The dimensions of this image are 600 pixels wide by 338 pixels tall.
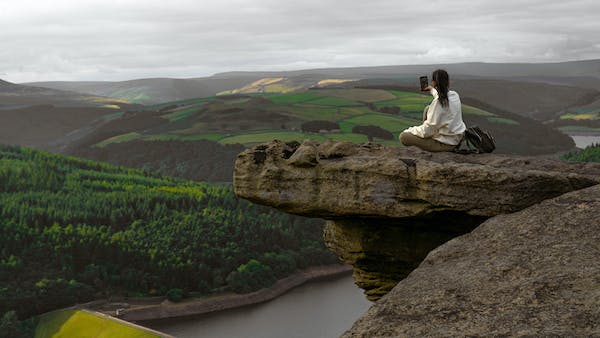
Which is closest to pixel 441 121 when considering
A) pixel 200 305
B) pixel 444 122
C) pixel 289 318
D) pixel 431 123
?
pixel 444 122

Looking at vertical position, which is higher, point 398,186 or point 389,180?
point 389,180

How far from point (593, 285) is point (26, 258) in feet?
371

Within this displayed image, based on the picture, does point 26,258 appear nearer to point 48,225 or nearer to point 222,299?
point 48,225

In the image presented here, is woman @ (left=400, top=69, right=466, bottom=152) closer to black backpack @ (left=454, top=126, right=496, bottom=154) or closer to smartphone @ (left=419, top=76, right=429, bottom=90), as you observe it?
smartphone @ (left=419, top=76, right=429, bottom=90)

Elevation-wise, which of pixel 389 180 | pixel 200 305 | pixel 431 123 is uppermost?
pixel 431 123

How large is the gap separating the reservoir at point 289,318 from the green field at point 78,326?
24.5 ft

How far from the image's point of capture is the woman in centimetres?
1562

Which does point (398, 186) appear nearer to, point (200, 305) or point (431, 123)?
point (431, 123)

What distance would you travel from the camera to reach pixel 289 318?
291ft

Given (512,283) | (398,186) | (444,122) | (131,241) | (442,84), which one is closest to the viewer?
(512,283)

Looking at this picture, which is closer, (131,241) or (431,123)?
(431,123)

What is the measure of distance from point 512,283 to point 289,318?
8089 cm

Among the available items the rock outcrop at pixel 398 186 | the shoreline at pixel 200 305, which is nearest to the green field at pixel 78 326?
the shoreline at pixel 200 305

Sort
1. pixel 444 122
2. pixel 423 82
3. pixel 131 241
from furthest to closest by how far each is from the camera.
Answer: pixel 131 241 → pixel 423 82 → pixel 444 122
